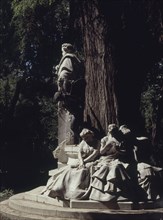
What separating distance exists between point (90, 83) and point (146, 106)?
13.7 m

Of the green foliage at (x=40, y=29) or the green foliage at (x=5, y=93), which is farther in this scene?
the green foliage at (x=5, y=93)

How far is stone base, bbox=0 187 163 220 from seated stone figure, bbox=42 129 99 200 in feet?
0.65

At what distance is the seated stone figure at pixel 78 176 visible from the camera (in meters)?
10.4

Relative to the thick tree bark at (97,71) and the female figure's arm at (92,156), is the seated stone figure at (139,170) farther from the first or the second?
the thick tree bark at (97,71)

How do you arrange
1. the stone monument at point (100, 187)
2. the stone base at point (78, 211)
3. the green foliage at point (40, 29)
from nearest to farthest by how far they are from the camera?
the stone base at point (78, 211) → the stone monument at point (100, 187) → the green foliage at point (40, 29)

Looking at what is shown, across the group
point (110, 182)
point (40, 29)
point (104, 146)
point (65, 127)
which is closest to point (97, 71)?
point (65, 127)

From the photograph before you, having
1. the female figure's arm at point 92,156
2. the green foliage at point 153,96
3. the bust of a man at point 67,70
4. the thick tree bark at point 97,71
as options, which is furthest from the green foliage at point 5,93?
the female figure's arm at point 92,156

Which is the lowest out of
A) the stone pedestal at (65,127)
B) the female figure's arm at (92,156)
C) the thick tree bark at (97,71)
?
the female figure's arm at (92,156)

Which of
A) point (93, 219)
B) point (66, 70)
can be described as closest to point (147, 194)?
point (93, 219)

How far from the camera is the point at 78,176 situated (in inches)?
417

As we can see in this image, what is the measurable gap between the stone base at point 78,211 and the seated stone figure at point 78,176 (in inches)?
7.8

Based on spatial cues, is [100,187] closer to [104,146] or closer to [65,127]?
[104,146]

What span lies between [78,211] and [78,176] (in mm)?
907

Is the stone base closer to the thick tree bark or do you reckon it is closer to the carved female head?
the carved female head
